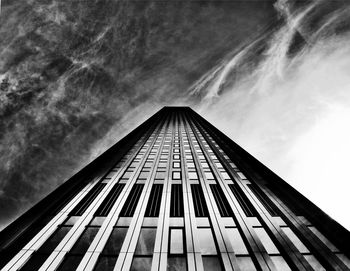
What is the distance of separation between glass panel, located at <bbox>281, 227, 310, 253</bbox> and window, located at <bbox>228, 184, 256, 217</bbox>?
8.96 feet

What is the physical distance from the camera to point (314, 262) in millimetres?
13641

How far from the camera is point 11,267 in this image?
12.6 metres

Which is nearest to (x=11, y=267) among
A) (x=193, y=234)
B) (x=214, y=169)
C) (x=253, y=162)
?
(x=193, y=234)

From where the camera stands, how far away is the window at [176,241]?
1373 cm

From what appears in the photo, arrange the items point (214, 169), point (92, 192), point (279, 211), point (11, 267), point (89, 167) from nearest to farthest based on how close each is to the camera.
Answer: point (11, 267)
point (279, 211)
point (92, 192)
point (89, 167)
point (214, 169)

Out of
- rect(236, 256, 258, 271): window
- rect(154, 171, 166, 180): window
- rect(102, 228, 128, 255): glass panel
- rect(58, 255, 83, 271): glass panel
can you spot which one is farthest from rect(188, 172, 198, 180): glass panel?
rect(58, 255, 83, 271): glass panel

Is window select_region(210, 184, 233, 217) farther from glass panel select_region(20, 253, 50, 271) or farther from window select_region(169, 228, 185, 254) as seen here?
glass panel select_region(20, 253, 50, 271)

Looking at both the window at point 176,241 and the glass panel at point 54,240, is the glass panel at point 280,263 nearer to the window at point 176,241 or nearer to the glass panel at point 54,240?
the window at point 176,241

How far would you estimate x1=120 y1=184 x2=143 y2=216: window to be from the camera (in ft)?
59.8

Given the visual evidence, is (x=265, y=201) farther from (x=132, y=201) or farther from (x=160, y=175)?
(x=132, y=201)

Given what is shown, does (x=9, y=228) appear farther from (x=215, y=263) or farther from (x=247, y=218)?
(x=247, y=218)

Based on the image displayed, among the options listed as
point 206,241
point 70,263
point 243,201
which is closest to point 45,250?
point 70,263

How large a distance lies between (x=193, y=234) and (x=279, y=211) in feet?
26.3

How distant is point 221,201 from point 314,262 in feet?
26.4
